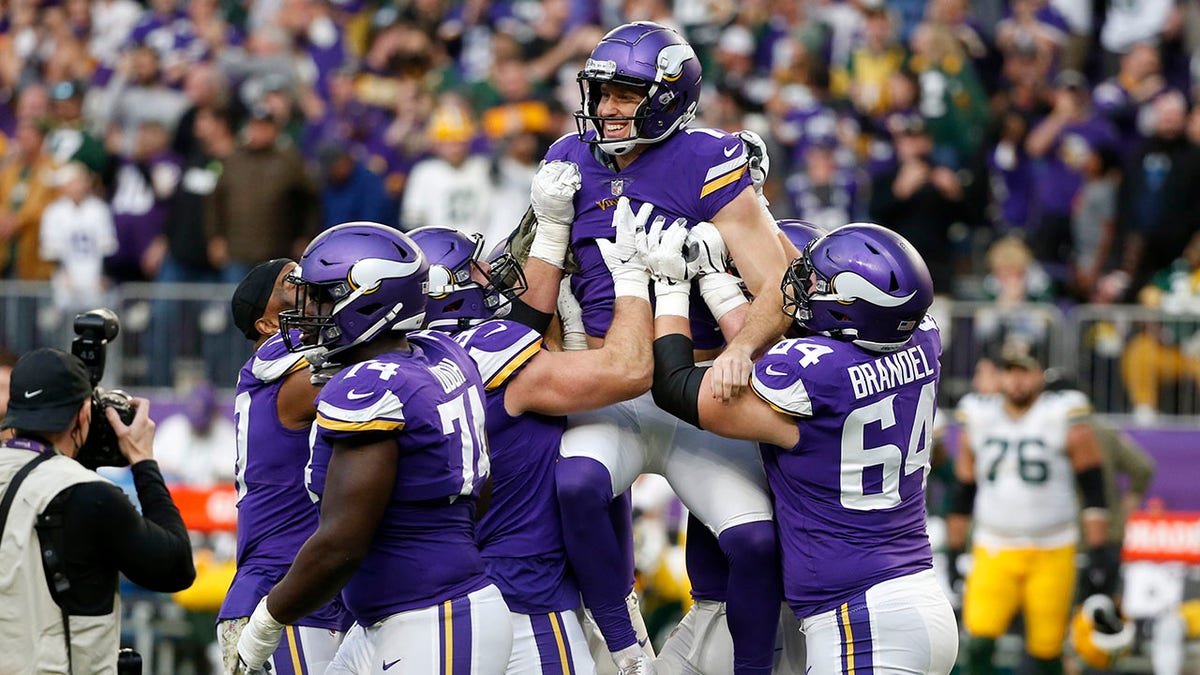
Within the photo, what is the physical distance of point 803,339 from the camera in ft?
19.3

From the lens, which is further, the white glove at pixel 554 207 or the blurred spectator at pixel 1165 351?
the blurred spectator at pixel 1165 351

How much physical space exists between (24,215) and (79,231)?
2.22 feet

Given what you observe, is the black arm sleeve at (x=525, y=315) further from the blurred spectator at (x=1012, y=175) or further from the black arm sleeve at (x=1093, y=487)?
the blurred spectator at (x=1012, y=175)

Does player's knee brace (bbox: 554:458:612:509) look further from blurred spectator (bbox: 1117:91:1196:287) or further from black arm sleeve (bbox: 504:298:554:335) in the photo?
blurred spectator (bbox: 1117:91:1196:287)

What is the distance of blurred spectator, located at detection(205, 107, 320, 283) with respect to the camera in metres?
13.7

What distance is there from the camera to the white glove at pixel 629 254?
608 cm

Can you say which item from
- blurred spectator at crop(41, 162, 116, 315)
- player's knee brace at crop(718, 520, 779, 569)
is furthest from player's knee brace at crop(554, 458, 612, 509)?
blurred spectator at crop(41, 162, 116, 315)

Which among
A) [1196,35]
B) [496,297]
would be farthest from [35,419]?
[1196,35]

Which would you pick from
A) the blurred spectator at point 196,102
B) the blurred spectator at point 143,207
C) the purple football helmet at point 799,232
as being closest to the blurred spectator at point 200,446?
the blurred spectator at point 143,207

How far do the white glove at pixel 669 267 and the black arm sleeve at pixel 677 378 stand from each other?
0.41 feet

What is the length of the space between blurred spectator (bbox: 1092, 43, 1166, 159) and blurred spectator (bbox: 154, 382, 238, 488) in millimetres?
6767

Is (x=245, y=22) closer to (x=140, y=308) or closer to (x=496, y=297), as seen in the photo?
(x=140, y=308)

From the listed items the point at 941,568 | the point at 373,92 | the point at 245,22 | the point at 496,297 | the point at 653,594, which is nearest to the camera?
the point at 496,297

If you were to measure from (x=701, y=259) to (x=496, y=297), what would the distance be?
689 mm
